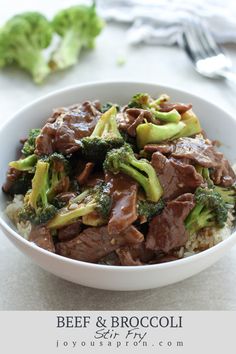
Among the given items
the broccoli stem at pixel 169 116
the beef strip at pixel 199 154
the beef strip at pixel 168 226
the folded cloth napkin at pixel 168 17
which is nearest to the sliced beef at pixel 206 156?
the beef strip at pixel 199 154

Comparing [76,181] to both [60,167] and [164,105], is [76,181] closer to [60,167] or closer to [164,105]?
[60,167]

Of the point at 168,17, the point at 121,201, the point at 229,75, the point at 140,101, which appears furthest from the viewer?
the point at 168,17

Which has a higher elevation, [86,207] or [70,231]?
[86,207]

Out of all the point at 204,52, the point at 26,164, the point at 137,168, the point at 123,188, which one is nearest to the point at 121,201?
the point at 123,188

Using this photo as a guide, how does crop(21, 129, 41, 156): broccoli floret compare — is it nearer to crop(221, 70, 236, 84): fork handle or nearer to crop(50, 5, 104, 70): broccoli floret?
crop(50, 5, 104, 70): broccoli floret

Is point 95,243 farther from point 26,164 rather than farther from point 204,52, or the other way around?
point 204,52
